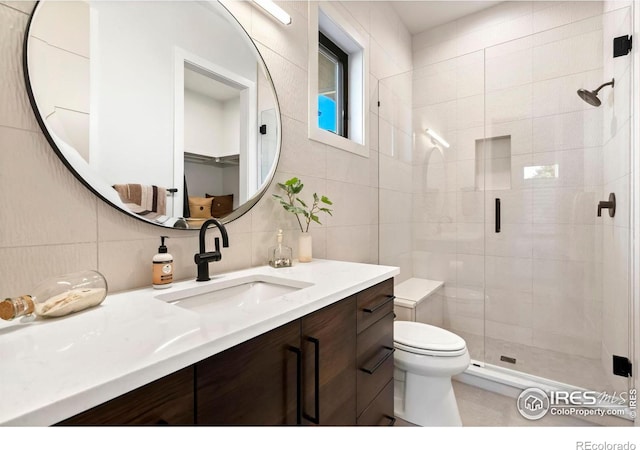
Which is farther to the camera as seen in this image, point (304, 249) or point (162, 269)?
point (304, 249)

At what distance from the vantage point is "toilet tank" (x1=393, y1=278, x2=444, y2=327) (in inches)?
80.4

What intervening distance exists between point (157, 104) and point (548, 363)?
2.55 m

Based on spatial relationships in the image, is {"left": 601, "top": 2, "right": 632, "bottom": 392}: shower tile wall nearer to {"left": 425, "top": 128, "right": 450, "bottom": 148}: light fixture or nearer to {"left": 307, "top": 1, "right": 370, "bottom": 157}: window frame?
{"left": 425, "top": 128, "right": 450, "bottom": 148}: light fixture

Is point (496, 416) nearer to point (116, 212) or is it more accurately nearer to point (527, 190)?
point (527, 190)

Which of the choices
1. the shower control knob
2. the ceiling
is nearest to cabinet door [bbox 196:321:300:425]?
the shower control knob

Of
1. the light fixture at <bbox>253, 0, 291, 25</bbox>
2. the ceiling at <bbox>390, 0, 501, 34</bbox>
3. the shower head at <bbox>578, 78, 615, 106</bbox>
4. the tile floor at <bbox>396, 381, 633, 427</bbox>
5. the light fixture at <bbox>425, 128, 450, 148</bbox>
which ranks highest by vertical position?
the ceiling at <bbox>390, 0, 501, 34</bbox>

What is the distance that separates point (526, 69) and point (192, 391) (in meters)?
2.65

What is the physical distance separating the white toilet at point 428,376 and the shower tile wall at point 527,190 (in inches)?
28.1

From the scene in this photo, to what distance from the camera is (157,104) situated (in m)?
0.98

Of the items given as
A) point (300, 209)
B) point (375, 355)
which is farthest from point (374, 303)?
point (300, 209)

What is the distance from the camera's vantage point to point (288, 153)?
151 cm

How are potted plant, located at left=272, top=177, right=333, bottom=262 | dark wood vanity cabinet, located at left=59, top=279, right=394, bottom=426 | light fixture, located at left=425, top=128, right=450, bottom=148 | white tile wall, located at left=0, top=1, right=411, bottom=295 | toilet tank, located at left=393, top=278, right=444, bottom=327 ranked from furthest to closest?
light fixture, located at left=425, top=128, right=450, bottom=148 < toilet tank, located at left=393, top=278, right=444, bottom=327 < potted plant, located at left=272, top=177, right=333, bottom=262 < white tile wall, located at left=0, top=1, right=411, bottom=295 < dark wood vanity cabinet, located at left=59, top=279, right=394, bottom=426

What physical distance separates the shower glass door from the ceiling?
0.69m
